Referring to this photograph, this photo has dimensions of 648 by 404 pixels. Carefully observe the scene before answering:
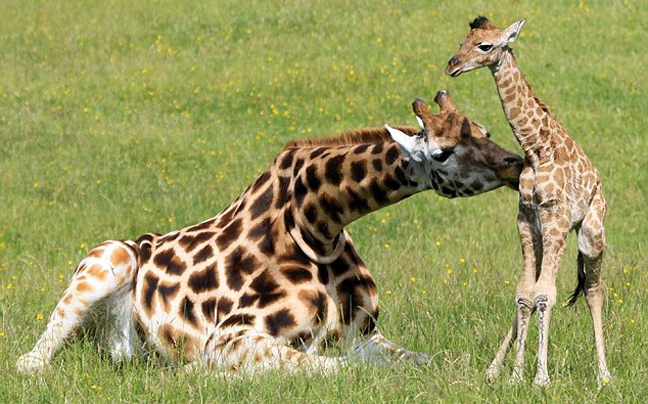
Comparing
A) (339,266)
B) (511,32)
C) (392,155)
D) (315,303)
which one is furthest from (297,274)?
(511,32)

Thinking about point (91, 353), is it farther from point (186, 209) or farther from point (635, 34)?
point (635, 34)

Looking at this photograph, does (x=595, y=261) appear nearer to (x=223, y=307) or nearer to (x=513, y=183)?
(x=513, y=183)

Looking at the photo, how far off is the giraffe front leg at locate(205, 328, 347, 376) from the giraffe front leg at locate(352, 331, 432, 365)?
1.04 feet

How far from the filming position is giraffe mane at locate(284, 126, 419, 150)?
7.25 meters

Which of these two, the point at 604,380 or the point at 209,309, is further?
the point at 209,309

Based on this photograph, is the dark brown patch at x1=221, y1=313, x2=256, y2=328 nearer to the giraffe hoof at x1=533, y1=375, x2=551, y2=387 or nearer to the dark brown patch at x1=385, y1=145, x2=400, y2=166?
the dark brown patch at x1=385, y1=145, x2=400, y2=166

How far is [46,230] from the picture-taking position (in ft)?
46.3

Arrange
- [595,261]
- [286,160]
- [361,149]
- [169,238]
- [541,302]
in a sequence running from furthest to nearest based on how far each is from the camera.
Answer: [169,238] < [286,160] < [361,149] < [595,261] < [541,302]

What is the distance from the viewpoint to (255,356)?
281 inches

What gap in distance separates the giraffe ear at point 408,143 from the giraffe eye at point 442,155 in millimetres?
138

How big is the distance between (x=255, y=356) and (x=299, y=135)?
11.2 meters

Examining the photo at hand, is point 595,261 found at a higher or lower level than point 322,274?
higher

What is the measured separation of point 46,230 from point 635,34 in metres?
13.0

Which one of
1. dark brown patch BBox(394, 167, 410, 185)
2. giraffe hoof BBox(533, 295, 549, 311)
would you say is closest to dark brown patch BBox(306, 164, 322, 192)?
dark brown patch BBox(394, 167, 410, 185)
